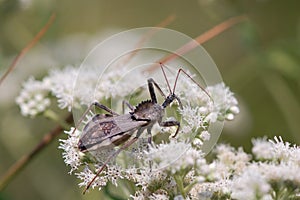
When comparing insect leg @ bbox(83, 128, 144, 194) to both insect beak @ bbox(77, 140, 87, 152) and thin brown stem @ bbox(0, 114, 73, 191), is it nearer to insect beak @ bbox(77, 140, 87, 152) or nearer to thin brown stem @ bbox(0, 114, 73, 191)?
insect beak @ bbox(77, 140, 87, 152)

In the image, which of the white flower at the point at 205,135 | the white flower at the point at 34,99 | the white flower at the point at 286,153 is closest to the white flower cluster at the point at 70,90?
the white flower at the point at 34,99

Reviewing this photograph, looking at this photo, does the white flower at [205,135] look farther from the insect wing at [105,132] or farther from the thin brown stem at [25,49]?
the thin brown stem at [25,49]

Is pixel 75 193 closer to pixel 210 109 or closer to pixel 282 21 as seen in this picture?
pixel 210 109

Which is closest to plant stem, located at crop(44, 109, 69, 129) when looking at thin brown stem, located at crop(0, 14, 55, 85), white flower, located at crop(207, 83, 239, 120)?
thin brown stem, located at crop(0, 14, 55, 85)

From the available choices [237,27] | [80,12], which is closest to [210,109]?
[237,27]

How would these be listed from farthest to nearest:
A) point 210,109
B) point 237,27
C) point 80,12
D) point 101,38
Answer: point 80,12 < point 101,38 < point 237,27 < point 210,109

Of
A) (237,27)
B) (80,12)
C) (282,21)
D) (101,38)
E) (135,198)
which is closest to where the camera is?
(135,198)
